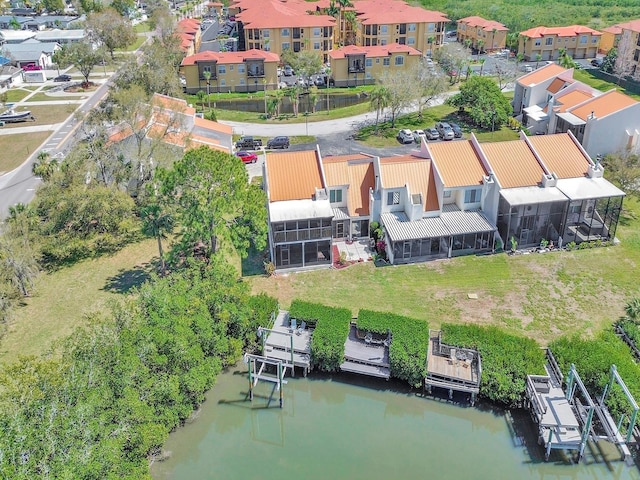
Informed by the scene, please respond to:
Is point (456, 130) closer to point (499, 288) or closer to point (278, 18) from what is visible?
point (499, 288)

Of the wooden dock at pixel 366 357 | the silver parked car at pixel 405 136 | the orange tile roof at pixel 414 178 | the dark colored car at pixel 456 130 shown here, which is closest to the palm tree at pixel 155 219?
the wooden dock at pixel 366 357

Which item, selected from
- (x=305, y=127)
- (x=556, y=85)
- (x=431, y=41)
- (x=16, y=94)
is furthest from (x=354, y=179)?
(x=431, y=41)

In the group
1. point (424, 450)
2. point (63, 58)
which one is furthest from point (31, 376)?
point (63, 58)

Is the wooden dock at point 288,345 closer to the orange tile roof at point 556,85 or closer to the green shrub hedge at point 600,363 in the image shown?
the green shrub hedge at point 600,363

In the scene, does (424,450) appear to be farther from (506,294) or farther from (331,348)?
(506,294)

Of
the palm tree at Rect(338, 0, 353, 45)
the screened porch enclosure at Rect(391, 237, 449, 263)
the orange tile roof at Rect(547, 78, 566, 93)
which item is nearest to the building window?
the screened porch enclosure at Rect(391, 237, 449, 263)
